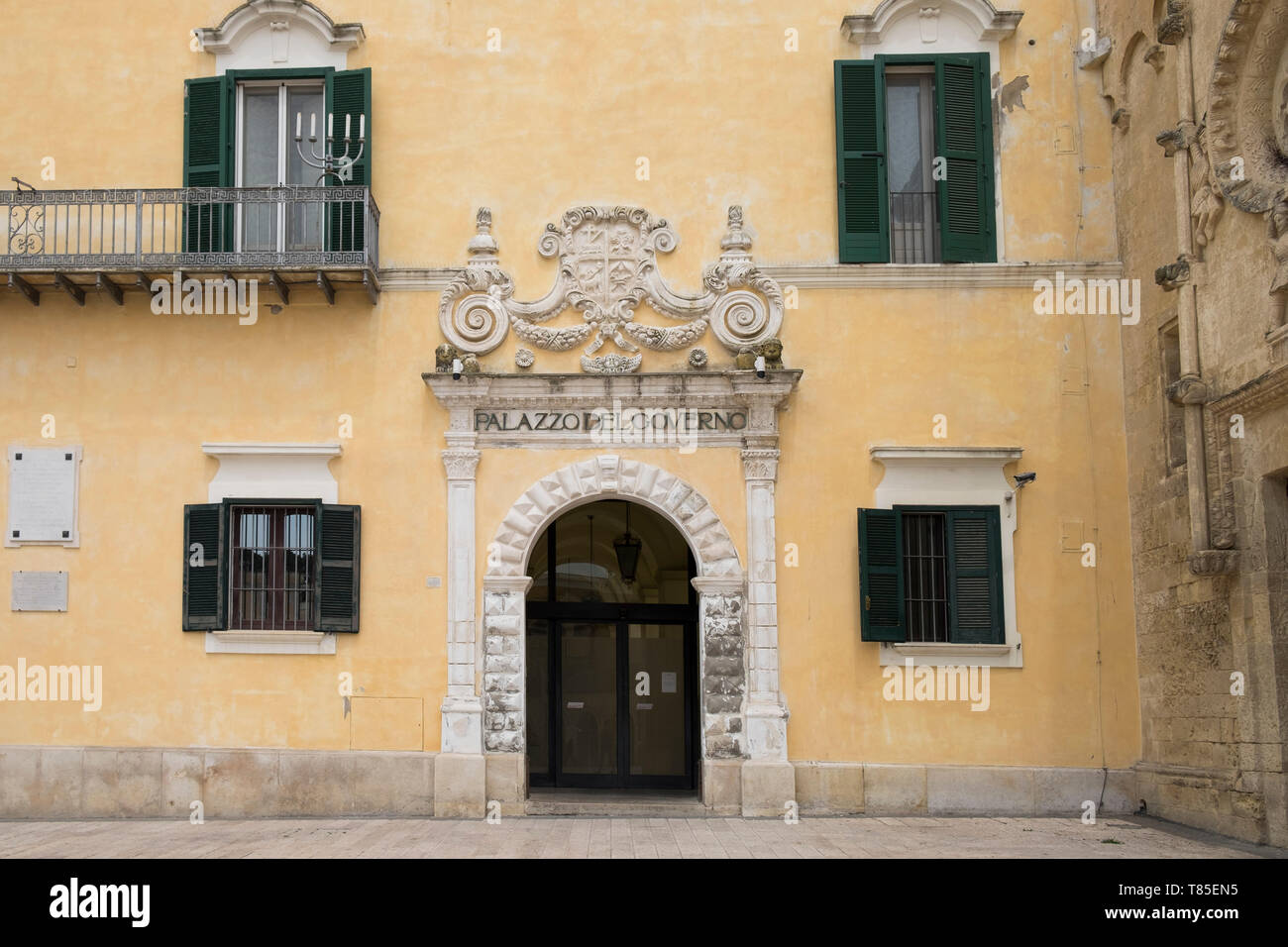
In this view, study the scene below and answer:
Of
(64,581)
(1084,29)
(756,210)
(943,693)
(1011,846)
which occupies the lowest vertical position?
(1011,846)

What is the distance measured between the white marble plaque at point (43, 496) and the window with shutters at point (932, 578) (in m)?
8.71

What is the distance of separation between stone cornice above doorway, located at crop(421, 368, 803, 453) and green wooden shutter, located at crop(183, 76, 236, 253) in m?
3.08

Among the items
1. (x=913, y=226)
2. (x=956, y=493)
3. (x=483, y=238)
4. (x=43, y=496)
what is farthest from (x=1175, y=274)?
(x=43, y=496)

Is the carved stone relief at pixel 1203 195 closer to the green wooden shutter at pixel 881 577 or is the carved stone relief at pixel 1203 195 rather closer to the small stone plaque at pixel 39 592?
the green wooden shutter at pixel 881 577

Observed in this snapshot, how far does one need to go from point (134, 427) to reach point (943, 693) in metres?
9.40

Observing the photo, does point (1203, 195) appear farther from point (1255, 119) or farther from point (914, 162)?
point (914, 162)

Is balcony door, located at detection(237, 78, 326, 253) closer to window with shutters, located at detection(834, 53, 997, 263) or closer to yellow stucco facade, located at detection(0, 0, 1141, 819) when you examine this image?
yellow stucco facade, located at detection(0, 0, 1141, 819)

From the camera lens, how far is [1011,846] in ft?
42.8

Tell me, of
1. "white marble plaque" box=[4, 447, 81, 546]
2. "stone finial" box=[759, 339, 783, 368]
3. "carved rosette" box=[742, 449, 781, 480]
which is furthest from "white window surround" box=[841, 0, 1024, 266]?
"white marble plaque" box=[4, 447, 81, 546]

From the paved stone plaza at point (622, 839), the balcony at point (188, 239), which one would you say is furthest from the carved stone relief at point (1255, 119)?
the balcony at point (188, 239)

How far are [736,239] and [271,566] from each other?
6319 mm

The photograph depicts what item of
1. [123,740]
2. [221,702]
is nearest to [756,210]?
[221,702]

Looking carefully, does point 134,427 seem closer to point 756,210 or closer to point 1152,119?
point 756,210

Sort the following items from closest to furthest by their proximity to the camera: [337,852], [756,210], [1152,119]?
[337,852] → [1152,119] → [756,210]
